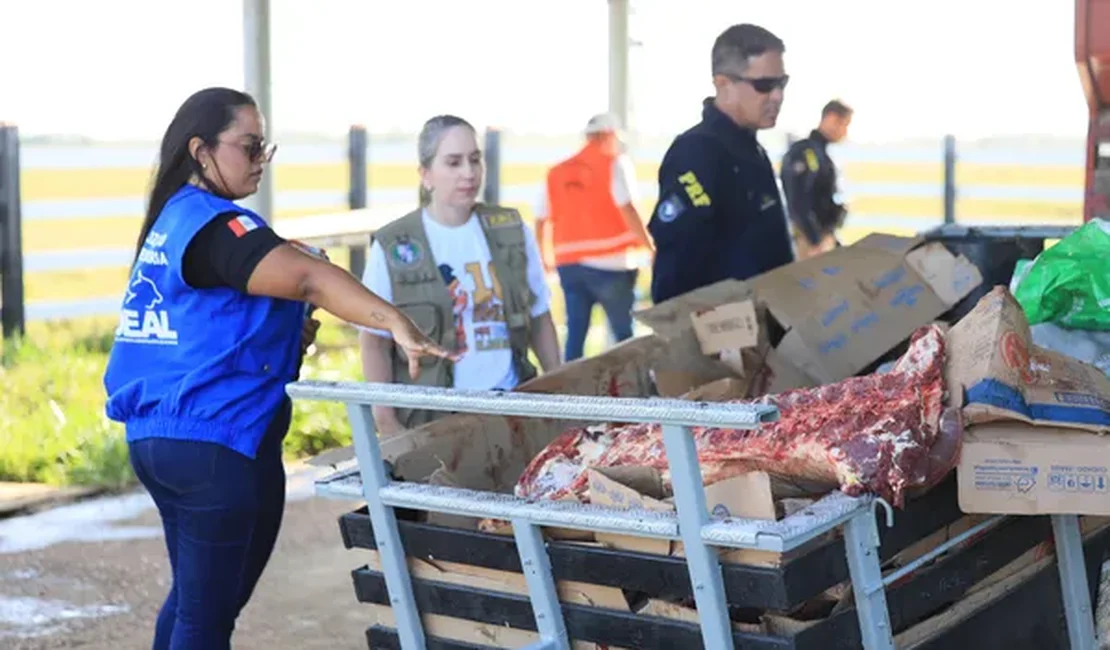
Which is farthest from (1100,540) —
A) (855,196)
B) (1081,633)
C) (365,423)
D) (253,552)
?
(855,196)

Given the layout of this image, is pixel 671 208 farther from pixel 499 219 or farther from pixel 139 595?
pixel 139 595

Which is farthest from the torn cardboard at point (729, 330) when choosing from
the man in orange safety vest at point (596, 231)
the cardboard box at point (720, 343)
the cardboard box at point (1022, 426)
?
the man in orange safety vest at point (596, 231)

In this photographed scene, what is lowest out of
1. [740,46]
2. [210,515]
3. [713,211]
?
[210,515]

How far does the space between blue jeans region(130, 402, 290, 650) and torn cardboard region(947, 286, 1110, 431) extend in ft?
4.77

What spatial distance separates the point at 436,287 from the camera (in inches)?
167

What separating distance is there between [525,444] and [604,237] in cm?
508

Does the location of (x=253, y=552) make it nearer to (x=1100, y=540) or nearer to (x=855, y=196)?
(x=1100, y=540)

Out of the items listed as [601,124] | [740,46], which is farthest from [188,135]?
[601,124]

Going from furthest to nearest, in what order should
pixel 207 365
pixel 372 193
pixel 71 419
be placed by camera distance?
1. pixel 372 193
2. pixel 71 419
3. pixel 207 365

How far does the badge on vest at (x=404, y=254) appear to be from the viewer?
424cm

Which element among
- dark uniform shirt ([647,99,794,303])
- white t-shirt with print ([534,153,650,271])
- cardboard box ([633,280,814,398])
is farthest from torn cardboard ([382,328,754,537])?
white t-shirt with print ([534,153,650,271])

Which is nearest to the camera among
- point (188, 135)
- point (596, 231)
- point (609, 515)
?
point (609, 515)

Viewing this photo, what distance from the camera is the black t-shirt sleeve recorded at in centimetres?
317

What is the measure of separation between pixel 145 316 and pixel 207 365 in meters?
0.18
